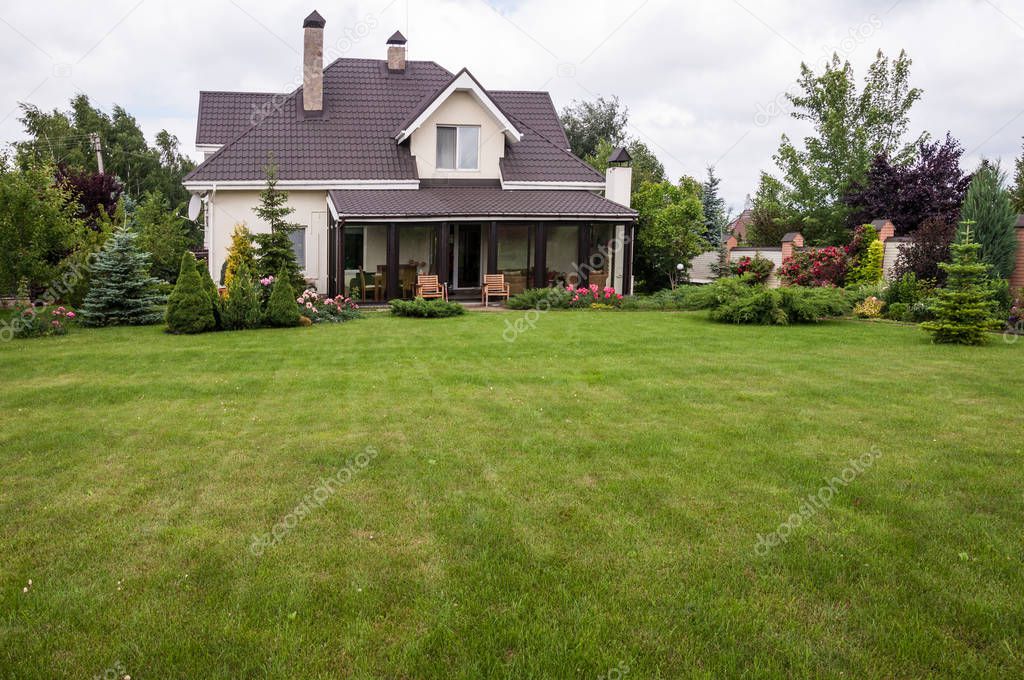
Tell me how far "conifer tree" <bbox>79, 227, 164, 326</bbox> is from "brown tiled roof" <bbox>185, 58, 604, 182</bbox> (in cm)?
518

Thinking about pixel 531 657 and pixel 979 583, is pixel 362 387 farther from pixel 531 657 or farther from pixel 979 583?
pixel 979 583

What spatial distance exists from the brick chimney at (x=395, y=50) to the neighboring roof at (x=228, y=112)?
13.5 ft

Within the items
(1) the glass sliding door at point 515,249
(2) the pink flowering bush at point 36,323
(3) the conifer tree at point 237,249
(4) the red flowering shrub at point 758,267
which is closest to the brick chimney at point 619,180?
(1) the glass sliding door at point 515,249

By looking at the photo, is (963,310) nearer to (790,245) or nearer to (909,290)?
(909,290)

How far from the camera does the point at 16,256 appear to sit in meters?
14.5

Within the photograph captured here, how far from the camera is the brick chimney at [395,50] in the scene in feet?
84.2

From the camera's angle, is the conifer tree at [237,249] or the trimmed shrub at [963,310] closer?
the trimmed shrub at [963,310]

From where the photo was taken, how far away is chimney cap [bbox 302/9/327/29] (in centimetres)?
2258

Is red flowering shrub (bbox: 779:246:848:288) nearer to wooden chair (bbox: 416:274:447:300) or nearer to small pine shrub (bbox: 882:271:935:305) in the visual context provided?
small pine shrub (bbox: 882:271:935:305)

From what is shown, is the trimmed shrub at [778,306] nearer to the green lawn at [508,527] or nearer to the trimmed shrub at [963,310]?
the trimmed shrub at [963,310]

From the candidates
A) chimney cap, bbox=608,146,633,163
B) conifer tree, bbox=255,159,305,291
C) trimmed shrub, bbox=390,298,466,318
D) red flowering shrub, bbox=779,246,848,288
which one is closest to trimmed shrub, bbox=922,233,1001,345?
red flowering shrub, bbox=779,246,848,288

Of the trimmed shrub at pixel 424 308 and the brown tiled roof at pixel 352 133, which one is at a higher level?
the brown tiled roof at pixel 352 133

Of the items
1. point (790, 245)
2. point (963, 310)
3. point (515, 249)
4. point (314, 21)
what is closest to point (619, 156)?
point (515, 249)

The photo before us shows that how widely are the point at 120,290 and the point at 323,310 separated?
13.6ft
